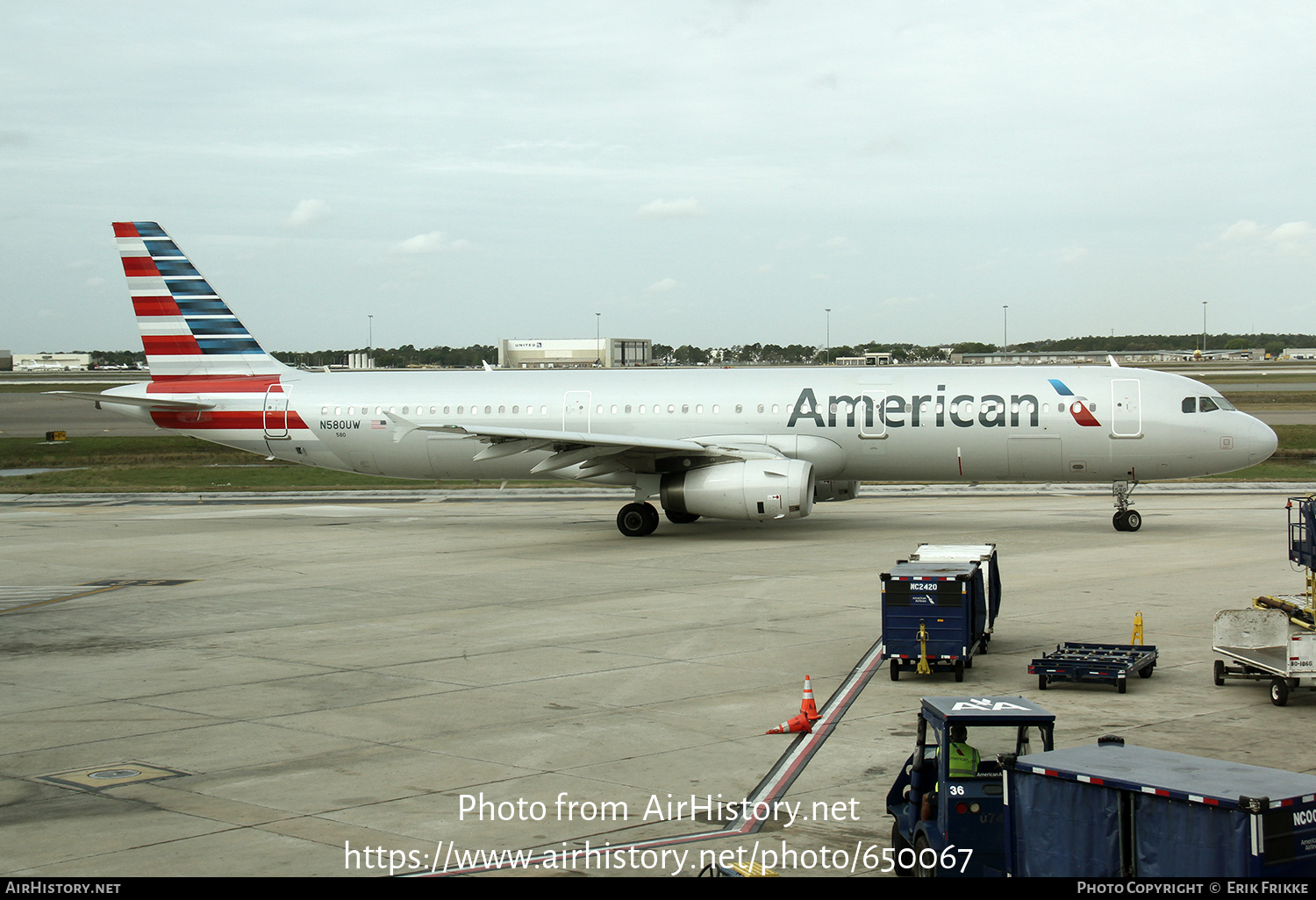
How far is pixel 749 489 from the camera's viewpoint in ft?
93.9

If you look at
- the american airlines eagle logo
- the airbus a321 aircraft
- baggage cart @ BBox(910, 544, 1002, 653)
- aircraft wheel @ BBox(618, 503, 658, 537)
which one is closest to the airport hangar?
aircraft wheel @ BBox(618, 503, 658, 537)

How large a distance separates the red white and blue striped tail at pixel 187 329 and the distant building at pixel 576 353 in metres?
77.4

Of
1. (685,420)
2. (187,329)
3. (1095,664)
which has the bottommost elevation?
(1095,664)

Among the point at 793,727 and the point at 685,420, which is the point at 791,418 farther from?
the point at 793,727

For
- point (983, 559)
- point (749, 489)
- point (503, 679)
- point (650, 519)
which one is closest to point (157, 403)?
point (650, 519)

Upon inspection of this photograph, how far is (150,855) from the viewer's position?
9.73 m

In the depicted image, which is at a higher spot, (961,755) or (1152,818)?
(1152,818)

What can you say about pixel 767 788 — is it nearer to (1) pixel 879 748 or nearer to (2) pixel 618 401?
(1) pixel 879 748

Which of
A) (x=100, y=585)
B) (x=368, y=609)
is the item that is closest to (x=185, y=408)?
(x=100, y=585)

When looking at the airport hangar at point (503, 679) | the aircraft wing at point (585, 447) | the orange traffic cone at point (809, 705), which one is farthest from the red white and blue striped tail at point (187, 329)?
the orange traffic cone at point (809, 705)

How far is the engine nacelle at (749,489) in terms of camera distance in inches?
1117

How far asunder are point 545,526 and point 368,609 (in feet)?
41.6

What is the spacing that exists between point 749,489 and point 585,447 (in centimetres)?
464

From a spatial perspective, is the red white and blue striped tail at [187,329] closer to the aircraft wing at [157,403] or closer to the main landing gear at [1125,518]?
the aircraft wing at [157,403]
